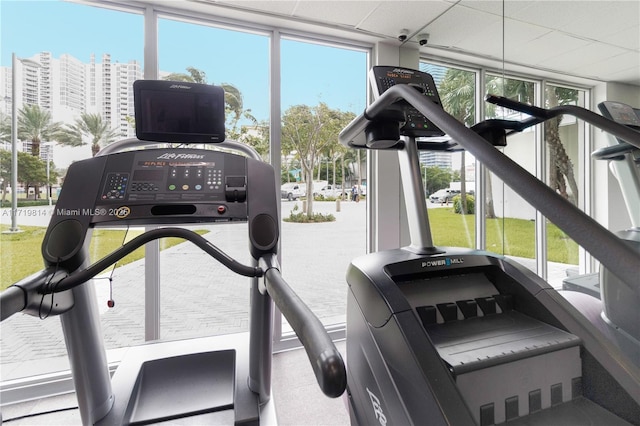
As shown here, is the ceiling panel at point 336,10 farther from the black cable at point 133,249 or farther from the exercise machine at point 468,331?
the black cable at point 133,249

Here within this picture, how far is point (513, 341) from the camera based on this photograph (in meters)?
1.00

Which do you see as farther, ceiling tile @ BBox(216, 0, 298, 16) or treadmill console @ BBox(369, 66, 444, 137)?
ceiling tile @ BBox(216, 0, 298, 16)

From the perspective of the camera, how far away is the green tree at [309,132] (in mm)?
2785

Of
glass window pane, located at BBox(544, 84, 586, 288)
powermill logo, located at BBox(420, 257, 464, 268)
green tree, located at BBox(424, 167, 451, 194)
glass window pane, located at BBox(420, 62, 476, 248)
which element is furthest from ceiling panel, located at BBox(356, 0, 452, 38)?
powermill logo, located at BBox(420, 257, 464, 268)

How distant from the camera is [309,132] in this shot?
9.48ft

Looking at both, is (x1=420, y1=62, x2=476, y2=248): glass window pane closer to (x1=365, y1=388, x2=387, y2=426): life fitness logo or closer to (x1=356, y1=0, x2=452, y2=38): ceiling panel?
(x1=356, y1=0, x2=452, y2=38): ceiling panel

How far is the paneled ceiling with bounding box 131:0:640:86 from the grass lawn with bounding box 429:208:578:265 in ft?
3.81

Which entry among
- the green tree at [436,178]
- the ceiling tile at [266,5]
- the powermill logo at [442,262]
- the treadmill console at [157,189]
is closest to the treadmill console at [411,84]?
the powermill logo at [442,262]

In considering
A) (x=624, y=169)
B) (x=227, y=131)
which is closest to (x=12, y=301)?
(x=227, y=131)

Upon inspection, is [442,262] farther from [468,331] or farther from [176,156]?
[176,156]

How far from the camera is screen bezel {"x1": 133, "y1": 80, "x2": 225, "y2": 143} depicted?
4.09 ft

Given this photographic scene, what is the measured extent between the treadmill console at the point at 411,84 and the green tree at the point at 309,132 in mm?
1506

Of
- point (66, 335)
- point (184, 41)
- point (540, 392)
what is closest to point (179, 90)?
point (66, 335)

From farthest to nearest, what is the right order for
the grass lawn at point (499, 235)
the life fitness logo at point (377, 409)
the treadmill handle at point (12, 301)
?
1. the grass lawn at point (499, 235)
2. the life fitness logo at point (377, 409)
3. the treadmill handle at point (12, 301)
